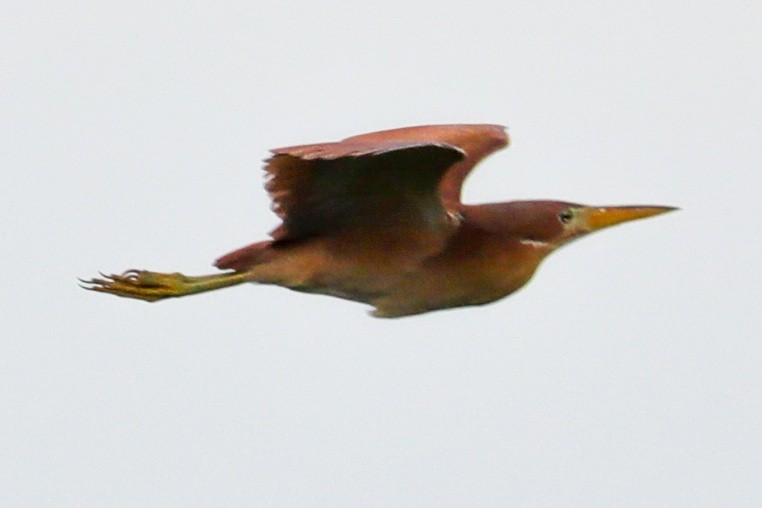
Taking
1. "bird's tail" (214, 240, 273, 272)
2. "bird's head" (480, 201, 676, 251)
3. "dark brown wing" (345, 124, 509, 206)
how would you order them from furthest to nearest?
1. "dark brown wing" (345, 124, 509, 206)
2. "bird's head" (480, 201, 676, 251)
3. "bird's tail" (214, 240, 273, 272)

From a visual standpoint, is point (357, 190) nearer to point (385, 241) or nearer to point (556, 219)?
point (385, 241)

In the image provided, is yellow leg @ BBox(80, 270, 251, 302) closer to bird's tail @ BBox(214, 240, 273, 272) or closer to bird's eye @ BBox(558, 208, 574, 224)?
bird's tail @ BBox(214, 240, 273, 272)

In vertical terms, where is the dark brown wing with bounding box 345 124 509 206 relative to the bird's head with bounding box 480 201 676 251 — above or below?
above

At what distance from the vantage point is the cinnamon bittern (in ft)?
29.0

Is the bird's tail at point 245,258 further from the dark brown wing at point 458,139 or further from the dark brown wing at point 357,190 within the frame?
the dark brown wing at point 458,139

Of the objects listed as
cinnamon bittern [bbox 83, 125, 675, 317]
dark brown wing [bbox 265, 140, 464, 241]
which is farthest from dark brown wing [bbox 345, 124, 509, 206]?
dark brown wing [bbox 265, 140, 464, 241]

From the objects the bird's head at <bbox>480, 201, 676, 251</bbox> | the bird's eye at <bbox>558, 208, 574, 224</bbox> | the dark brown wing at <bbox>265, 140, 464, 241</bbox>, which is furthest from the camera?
the bird's eye at <bbox>558, 208, 574, 224</bbox>

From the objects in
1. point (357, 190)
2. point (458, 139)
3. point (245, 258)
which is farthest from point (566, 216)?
point (245, 258)

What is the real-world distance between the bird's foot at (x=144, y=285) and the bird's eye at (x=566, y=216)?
1683 millimetres

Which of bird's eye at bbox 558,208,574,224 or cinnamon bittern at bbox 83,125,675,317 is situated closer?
cinnamon bittern at bbox 83,125,675,317

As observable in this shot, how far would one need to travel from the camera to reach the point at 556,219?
966 cm

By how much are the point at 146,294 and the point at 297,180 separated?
38.0 inches

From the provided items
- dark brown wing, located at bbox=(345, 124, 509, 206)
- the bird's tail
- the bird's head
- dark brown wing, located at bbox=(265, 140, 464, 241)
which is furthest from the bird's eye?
the bird's tail

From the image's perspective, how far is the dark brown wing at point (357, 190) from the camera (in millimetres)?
8625
